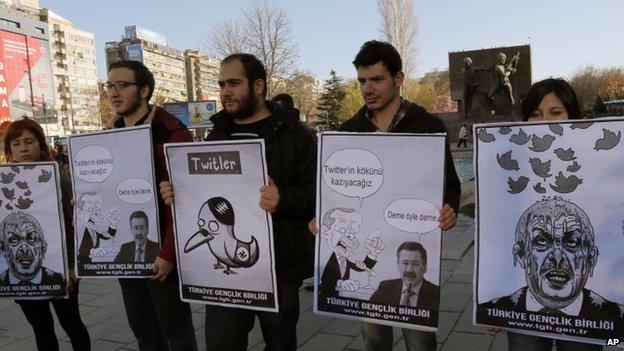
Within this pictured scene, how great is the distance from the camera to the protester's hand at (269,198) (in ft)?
7.82

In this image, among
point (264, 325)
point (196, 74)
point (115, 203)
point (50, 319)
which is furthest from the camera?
point (196, 74)

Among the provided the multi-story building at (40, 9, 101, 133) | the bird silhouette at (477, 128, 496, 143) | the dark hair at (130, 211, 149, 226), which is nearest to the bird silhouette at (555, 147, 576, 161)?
the bird silhouette at (477, 128, 496, 143)

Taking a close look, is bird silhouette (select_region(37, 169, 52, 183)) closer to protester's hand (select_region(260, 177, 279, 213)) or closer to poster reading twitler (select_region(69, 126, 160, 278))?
poster reading twitler (select_region(69, 126, 160, 278))

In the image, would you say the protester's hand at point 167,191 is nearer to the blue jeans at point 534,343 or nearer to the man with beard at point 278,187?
the man with beard at point 278,187

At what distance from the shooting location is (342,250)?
2.42m

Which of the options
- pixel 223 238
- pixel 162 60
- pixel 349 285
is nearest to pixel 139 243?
pixel 223 238

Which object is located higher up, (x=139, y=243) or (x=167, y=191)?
(x=167, y=191)

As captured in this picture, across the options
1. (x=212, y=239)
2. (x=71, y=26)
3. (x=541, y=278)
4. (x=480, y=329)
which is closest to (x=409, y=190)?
(x=541, y=278)

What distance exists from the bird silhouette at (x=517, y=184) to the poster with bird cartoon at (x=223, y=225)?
1116 mm

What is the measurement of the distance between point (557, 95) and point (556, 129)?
0.27m

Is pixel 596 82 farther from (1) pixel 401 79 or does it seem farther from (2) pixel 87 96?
(1) pixel 401 79

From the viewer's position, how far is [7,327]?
15.4 feet

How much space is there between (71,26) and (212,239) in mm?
127136

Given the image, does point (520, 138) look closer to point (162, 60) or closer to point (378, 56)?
point (378, 56)
